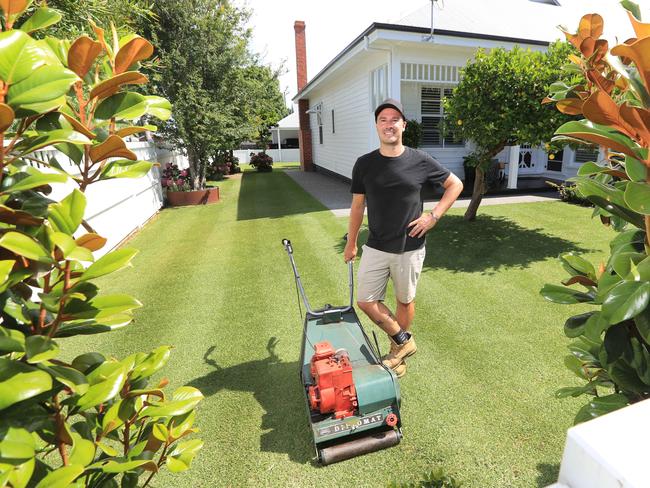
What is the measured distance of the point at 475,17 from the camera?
479 inches

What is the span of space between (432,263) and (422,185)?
338cm

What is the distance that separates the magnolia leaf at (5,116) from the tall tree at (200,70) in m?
11.4

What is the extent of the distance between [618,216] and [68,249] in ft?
5.65

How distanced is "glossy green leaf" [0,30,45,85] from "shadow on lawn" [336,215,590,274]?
566 centimetres

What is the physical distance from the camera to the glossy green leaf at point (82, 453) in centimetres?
91

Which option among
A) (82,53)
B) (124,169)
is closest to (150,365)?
(124,169)

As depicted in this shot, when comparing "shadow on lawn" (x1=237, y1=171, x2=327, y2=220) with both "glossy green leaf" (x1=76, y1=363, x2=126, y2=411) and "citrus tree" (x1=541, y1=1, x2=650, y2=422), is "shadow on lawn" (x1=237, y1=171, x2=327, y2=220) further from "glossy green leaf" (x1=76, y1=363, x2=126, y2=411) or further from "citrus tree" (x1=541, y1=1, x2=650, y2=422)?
"glossy green leaf" (x1=76, y1=363, x2=126, y2=411)

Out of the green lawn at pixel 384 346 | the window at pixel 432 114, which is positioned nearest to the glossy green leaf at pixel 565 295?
the green lawn at pixel 384 346

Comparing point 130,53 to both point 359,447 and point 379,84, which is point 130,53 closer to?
point 359,447

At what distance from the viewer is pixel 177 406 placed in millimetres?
1188

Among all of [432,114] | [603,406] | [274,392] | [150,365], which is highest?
[432,114]

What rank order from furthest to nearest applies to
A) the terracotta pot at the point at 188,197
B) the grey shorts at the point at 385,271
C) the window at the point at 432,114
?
the terracotta pot at the point at 188,197
the window at the point at 432,114
the grey shorts at the point at 385,271

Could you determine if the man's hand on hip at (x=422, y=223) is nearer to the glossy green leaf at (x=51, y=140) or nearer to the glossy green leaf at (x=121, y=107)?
the glossy green leaf at (x=121, y=107)

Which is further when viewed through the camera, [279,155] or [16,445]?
[279,155]
